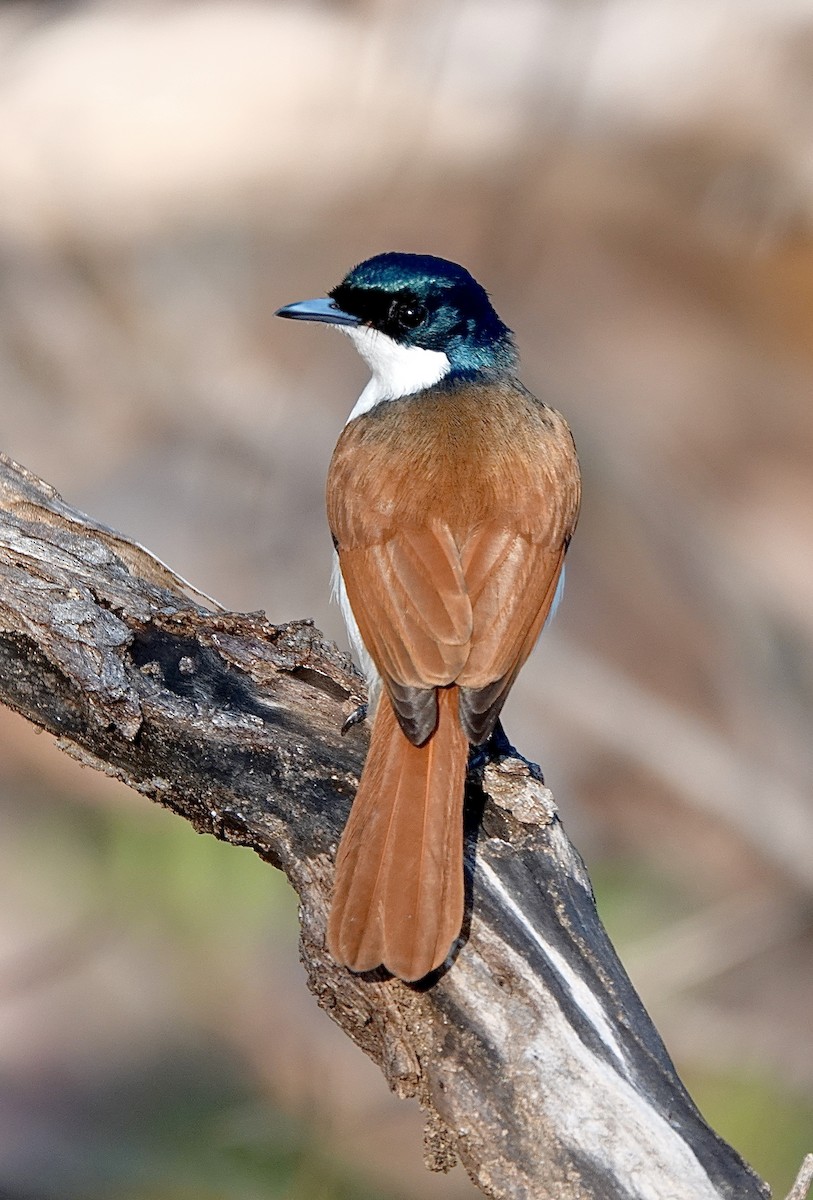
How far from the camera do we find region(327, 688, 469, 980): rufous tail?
2932 millimetres

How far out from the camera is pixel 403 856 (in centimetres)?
312

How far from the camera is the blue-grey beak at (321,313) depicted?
14.9 feet

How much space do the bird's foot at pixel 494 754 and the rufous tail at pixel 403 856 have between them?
0.18 meters

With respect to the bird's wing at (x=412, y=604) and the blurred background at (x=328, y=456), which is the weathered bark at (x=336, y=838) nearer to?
the bird's wing at (x=412, y=604)

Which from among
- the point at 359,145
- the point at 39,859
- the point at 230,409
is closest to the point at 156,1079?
the point at 39,859

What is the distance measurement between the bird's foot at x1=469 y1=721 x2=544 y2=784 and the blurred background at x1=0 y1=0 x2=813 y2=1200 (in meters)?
2.16

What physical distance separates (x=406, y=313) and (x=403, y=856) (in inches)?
79.0

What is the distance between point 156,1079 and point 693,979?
2.38 metres

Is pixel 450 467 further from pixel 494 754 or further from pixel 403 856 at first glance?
pixel 403 856

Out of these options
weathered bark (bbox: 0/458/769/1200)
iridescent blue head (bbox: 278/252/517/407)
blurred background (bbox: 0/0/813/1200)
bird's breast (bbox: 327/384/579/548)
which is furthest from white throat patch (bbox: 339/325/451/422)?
blurred background (bbox: 0/0/813/1200)

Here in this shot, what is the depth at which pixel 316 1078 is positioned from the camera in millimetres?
6125

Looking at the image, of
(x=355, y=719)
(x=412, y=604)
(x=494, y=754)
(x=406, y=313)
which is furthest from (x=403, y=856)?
(x=406, y=313)

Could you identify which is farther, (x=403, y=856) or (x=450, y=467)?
(x=450, y=467)

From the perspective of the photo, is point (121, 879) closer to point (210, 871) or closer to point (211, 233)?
point (210, 871)
